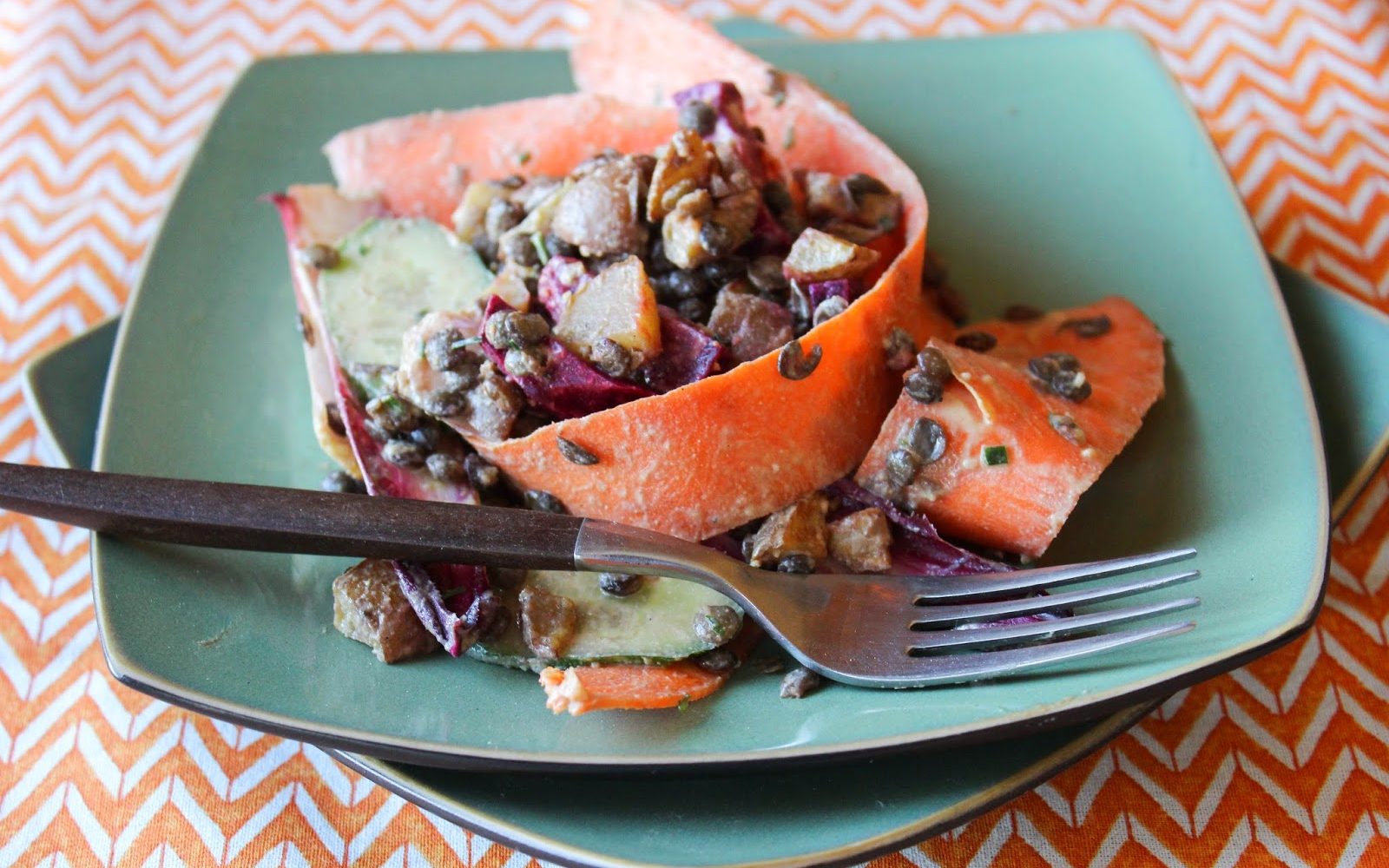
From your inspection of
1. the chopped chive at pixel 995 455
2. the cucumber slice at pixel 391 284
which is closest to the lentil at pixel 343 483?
the cucumber slice at pixel 391 284

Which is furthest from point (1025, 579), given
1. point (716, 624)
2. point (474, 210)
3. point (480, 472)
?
point (474, 210)

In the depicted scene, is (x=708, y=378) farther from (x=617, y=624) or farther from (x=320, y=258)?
(x=320, y=258)

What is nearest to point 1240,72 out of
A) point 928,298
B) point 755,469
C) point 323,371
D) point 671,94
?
point 928,298

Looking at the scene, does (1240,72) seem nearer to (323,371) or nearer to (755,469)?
(755,469)

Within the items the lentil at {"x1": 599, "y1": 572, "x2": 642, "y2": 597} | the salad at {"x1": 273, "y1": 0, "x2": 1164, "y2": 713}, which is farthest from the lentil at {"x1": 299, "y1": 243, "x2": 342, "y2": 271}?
the lentil at {"x1": 599, "y1": 572, "x2": 642, "y2": 597}

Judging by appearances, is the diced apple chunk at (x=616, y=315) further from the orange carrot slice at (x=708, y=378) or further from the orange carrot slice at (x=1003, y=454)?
the orange carrot slice at (x=1003, y=454)

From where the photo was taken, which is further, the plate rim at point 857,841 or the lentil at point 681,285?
the lentil at point 681,285

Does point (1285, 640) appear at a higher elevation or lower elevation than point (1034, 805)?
higher
